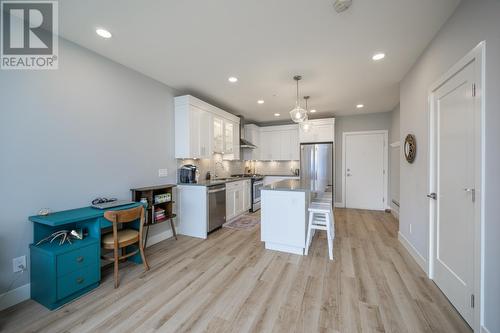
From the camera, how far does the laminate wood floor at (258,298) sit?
63.6 inches

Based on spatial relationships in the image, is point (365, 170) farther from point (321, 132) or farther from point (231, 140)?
point (231, 140)

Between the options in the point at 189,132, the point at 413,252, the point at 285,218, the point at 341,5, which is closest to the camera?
the point at 341,5

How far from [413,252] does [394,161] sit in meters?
2.98

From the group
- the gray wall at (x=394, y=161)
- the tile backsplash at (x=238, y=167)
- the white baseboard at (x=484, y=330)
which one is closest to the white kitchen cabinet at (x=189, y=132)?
the tile backsplash at (x=238, y=167)

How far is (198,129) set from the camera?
3.82 meters

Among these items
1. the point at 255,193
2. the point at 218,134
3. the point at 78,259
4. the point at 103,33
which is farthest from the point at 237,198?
the point at 103,33

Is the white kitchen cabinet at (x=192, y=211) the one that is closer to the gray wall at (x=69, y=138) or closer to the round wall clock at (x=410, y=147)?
the gray wall at (x=69, y=138)

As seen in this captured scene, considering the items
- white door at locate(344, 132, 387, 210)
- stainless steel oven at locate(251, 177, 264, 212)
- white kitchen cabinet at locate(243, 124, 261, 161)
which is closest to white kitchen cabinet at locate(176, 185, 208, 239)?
stainless steel oven at locate(251, 177, 264, 212)

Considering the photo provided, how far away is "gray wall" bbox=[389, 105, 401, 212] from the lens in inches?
187

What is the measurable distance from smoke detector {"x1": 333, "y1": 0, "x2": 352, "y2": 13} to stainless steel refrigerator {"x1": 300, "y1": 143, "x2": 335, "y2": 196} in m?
4.00

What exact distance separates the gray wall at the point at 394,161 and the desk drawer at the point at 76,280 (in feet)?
18.6

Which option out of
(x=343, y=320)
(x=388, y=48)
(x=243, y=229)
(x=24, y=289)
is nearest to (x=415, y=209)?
(x=343, y=320)

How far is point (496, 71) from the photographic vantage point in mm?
1323
